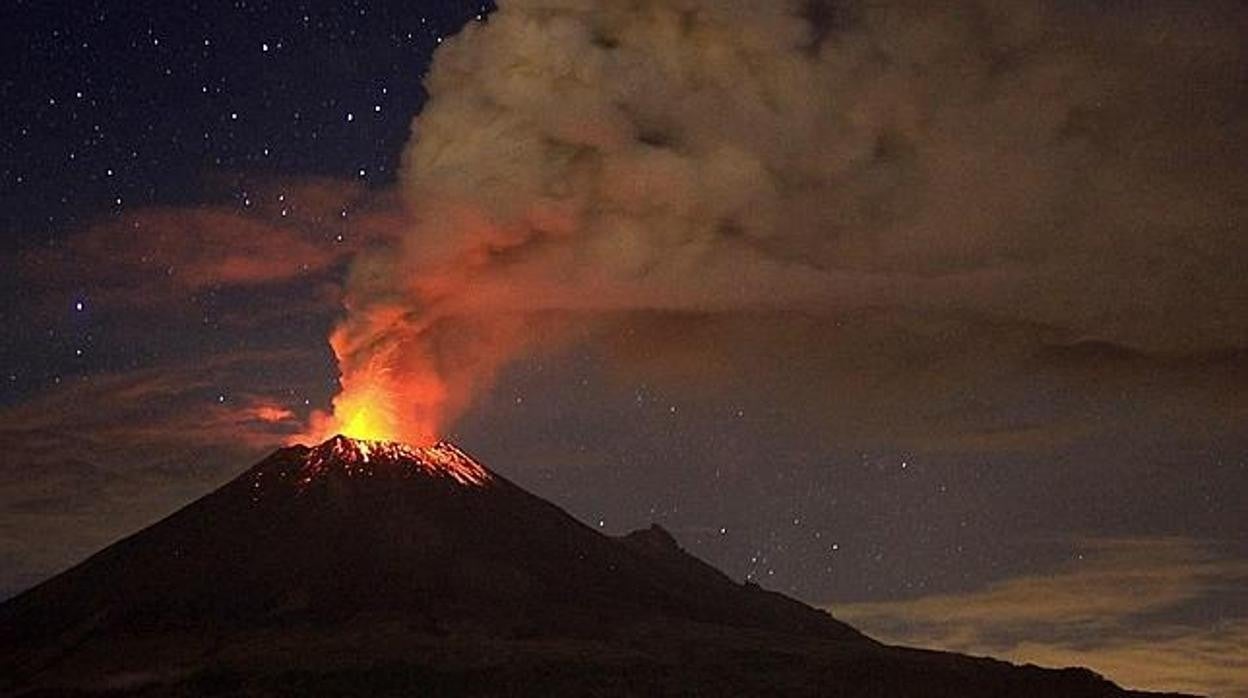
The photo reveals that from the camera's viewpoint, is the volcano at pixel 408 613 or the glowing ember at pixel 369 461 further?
the glowing ember at pixel 369 461

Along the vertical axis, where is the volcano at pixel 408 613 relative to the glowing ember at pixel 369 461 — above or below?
below

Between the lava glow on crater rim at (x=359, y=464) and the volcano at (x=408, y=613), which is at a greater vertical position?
the lava glow on crater rim at (x=359, y=464)

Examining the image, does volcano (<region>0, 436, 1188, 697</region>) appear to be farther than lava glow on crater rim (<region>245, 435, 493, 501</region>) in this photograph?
No

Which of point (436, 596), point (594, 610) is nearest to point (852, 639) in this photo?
point (594, 610)

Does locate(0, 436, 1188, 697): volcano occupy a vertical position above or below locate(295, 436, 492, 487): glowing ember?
below

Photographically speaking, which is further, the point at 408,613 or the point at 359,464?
the point at 359,464

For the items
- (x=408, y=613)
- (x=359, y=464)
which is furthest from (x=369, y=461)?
(x=408, y=613)

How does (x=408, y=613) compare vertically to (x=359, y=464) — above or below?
below

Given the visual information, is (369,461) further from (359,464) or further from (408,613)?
(408,613)
